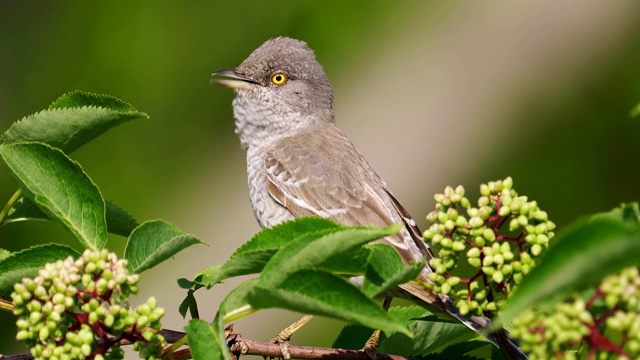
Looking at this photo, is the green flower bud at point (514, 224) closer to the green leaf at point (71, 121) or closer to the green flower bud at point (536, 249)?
the green flower bud at point (536, 249)

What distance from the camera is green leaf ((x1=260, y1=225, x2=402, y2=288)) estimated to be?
2057 millimetres

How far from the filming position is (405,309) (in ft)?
10.4

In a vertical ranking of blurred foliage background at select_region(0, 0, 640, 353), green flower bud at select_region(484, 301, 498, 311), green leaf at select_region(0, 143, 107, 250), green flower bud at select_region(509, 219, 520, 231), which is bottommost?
green flower bud at select_region(484, 301, 498, 311)

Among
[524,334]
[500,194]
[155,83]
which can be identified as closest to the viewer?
[524,334]

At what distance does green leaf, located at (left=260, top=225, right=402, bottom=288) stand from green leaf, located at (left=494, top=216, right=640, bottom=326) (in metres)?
0.47

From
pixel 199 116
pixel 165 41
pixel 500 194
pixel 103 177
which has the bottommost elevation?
pixel 500 194

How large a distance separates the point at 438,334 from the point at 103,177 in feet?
22.8

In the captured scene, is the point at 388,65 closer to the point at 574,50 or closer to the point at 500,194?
the point at 574,50

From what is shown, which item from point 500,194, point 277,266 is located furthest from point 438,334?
point 277,266

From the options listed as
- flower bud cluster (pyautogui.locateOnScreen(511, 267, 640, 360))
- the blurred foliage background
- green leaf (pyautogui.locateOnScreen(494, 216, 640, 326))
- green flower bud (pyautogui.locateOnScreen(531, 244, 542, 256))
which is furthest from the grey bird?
the blurred foliage background

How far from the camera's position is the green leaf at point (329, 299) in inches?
77.9

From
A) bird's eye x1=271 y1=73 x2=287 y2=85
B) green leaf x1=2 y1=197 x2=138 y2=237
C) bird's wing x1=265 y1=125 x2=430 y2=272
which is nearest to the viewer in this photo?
green leaf x1=2 y1=197 x2=138 y2=237

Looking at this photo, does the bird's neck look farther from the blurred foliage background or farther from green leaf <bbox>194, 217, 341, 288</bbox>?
the blurred foliage background

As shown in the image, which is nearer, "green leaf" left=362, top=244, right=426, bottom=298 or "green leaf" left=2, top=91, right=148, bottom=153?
"green leaf" left=362, top=244, right=426, bottom=298
